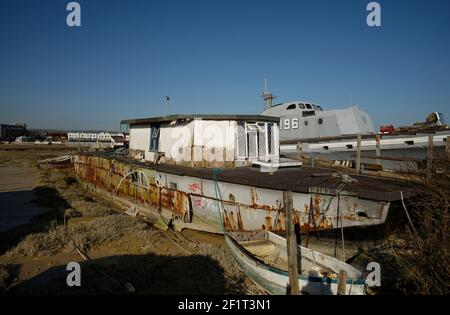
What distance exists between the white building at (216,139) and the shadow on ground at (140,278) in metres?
4.71

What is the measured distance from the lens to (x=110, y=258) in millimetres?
7953

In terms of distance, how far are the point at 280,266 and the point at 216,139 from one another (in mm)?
5646

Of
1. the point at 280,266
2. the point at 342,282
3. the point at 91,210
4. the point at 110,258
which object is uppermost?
the point at 342,282

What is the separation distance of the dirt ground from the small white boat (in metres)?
0.45

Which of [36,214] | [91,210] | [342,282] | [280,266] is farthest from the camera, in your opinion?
[91,210]

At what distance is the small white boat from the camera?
5.89 meters

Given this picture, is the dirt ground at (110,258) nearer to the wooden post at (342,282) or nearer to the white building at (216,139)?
the wooden post at (342,282)

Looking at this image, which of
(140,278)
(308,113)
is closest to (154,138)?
(140,278)

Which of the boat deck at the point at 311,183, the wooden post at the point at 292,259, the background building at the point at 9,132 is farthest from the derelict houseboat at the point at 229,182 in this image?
the background building at the point at 9,132

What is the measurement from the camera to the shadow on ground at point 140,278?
20.2 ft

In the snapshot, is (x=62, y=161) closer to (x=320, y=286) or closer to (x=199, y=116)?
(x=199, y=116)

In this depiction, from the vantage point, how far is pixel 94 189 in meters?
19.5

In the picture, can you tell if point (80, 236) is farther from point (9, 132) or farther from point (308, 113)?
point (9, 132)

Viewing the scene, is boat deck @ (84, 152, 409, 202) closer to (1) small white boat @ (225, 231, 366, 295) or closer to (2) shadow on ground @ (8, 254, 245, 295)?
(1) small white boat @ (225, 231, 366, 295)
